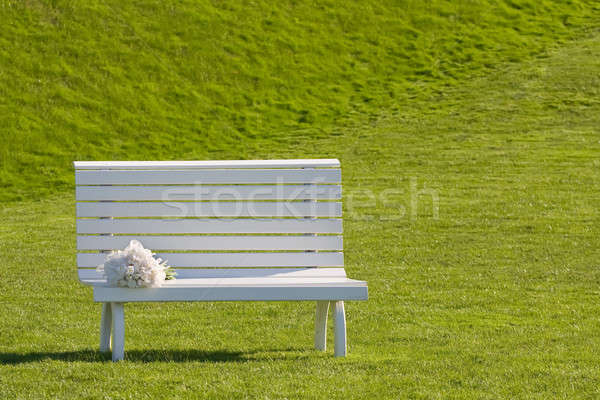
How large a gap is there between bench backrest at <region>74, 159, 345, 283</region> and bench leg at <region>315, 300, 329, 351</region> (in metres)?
0.28

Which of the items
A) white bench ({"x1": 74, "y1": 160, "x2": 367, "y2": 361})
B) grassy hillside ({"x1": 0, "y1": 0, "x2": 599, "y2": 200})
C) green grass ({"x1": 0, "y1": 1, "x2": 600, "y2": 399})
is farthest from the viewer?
grassy hillside ({"x1": 0, "y1": 0, "x2": 599, "y2": 200})

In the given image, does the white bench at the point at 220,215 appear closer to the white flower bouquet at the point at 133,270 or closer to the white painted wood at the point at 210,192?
the white painted wood at the point at 210,192

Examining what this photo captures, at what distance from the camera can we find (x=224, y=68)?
23453mm

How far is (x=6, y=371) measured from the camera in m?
5.37

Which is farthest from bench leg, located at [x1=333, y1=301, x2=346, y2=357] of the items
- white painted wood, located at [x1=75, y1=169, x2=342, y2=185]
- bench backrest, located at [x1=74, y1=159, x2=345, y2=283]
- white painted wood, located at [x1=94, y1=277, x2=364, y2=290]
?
white painted wood, located at [x1=75, y1=169, x2=342, y2=185]

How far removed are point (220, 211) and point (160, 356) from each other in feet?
3.98

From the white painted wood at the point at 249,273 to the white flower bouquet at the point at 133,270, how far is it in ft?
1.62

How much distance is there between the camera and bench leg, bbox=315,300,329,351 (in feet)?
20.0

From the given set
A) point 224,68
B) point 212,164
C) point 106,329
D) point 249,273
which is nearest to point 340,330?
point 249,273

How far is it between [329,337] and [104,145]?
14.0 m

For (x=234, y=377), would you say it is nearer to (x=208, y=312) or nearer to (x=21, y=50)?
(x=208, y=312)

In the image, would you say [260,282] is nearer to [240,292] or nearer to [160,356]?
[240,292]

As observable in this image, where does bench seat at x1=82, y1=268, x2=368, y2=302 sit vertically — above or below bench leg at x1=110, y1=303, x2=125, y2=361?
above

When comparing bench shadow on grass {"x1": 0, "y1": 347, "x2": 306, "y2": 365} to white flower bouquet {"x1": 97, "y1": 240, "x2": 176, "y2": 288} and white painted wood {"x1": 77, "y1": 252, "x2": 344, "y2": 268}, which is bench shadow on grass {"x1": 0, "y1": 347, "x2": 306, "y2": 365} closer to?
white flower bouquet {"x1": 97, "y1": 240, "x2": 176, "y2": 288}
